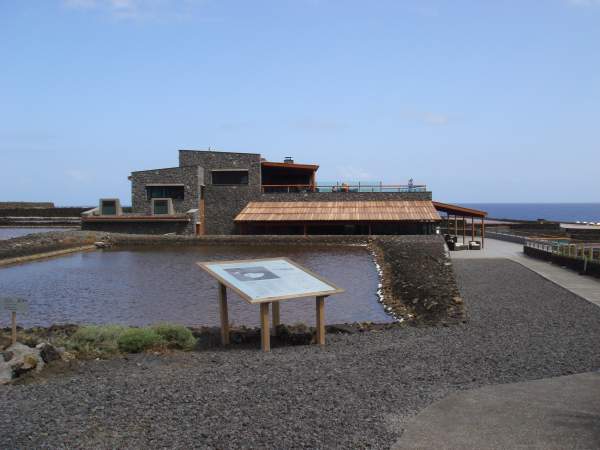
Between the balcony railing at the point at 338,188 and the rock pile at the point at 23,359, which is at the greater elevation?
the balcony railing at the point at 338,188

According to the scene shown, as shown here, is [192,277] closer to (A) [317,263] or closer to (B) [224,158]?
(A) [317,263]

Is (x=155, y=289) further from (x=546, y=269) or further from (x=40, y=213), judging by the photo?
(x=40, y=213)

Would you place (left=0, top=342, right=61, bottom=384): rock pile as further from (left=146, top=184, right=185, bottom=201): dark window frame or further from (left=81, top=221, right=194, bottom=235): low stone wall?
(left=146, top=184, right=185, bottom=201): dark window frame

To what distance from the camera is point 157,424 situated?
20.9 ft

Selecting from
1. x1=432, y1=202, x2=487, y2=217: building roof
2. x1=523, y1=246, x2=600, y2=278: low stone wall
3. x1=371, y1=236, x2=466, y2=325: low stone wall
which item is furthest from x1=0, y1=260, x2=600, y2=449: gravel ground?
x1=432, y1=202, x2=487, y2=217: building roof

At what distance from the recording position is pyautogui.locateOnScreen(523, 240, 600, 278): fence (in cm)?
2091

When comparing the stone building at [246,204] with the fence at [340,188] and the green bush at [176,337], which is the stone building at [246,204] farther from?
the green bush at [176,337]

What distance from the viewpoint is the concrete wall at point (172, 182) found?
43.3 metres

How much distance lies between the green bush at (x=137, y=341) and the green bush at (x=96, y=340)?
0.13 metres

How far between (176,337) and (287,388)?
4.13 metres

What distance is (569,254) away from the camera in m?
24.1

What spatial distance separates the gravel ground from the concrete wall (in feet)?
109

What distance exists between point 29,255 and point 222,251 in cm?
1055

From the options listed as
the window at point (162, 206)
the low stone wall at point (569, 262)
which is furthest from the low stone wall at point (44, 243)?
the low stone wall at point (569, 262)
